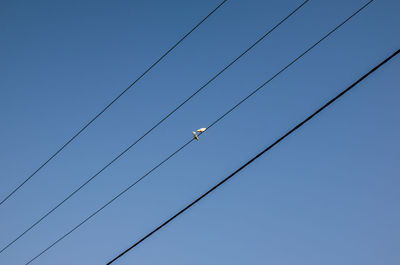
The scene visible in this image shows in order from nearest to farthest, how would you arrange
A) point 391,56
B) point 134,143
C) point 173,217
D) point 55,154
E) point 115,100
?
point 391,56 < point 173,217 < point 134,143 < point 115,100 < point 55,154

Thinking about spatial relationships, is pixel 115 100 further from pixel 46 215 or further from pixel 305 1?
pixel 305 1

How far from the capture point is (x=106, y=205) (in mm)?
6789

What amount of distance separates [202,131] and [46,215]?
139 inches

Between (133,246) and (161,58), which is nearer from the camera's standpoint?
(133,246)

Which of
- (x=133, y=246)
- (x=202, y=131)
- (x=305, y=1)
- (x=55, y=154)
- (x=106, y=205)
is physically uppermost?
(x=55, y=154)

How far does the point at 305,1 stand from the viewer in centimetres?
619

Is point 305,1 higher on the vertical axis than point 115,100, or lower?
lower

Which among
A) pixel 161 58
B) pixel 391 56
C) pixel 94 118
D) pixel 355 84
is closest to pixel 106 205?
pixel 94 118

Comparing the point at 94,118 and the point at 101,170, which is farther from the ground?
the point at 94,118

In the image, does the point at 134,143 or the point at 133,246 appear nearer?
the point at 133,246

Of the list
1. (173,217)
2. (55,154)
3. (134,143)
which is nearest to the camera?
(173,217)

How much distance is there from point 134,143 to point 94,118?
1.32 metres

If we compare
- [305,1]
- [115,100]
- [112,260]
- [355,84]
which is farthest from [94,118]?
[355,84]

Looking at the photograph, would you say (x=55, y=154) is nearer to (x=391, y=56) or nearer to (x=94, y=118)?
(x=94, y=118)
